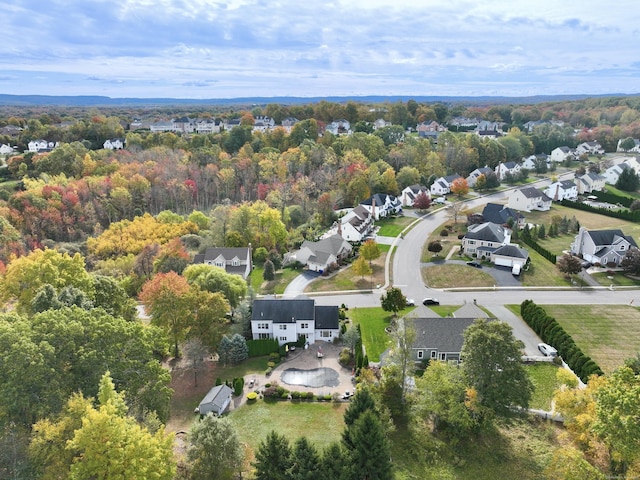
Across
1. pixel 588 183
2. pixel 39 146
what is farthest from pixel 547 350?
pixel 39 146

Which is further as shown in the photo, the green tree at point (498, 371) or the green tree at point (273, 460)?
the green tree at point (498, 371)

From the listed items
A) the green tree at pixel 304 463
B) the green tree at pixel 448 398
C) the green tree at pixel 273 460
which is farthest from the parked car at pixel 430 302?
the green tree at pixel 273 460

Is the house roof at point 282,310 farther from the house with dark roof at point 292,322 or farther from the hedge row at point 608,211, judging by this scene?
the hedge row at point 608,211

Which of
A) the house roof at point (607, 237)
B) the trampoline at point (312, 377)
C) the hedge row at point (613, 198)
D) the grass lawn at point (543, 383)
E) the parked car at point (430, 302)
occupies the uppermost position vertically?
the house roof at point (607, 237)

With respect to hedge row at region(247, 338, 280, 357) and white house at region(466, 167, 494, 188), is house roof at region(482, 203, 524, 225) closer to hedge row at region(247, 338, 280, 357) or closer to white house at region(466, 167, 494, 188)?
white house at region(466, 167, 494, 188)

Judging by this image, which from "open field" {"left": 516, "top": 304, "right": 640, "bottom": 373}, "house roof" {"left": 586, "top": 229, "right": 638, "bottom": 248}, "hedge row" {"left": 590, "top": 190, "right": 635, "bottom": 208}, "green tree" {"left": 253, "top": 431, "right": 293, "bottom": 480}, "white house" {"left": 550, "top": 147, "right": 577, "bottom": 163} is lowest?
"open field" {"left": 516, "top": 304, "right": 640, "bottom": 373}

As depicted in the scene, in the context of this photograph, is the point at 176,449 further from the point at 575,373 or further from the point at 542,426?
the point at 575,373

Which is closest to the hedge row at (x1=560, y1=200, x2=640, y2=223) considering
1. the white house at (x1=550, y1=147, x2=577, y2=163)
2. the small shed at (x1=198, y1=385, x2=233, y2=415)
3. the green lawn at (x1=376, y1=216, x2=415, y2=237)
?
the green lawn at (x1=376, y1=216, x2=415, y2=237)
